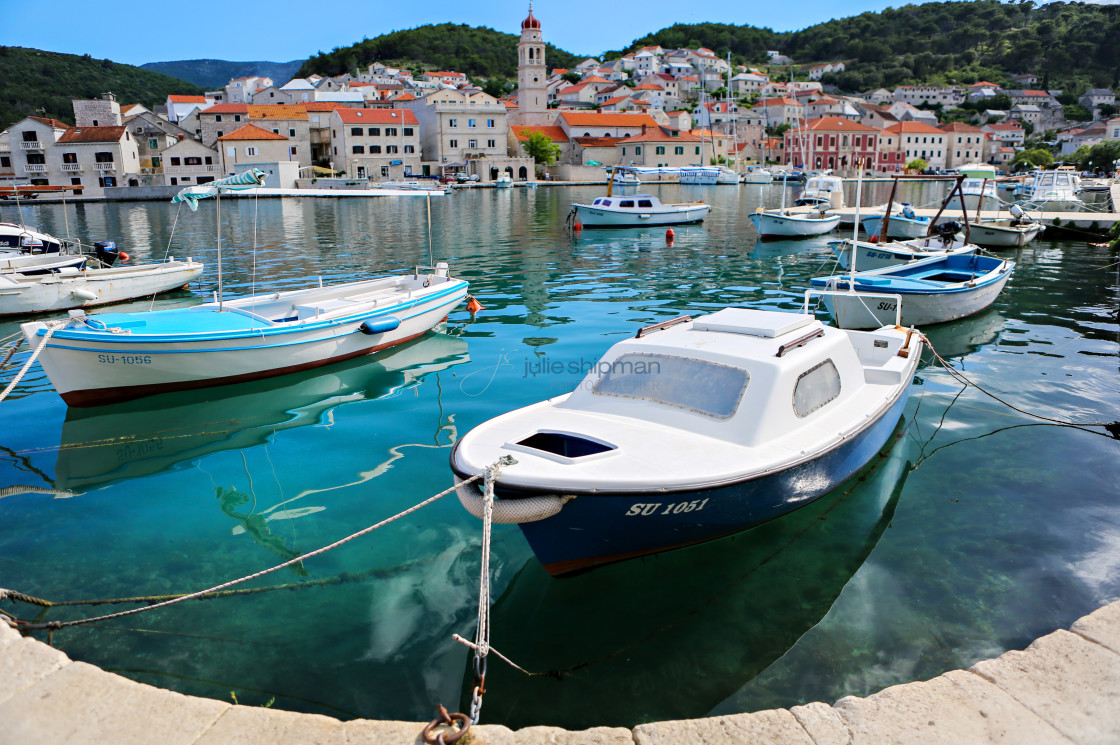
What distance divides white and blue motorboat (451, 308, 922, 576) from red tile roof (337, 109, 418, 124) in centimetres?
9171

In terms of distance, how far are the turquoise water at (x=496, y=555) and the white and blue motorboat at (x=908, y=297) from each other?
1553 mm

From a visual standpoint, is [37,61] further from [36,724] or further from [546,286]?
[36,724]

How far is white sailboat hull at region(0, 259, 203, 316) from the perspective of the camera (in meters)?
19.1

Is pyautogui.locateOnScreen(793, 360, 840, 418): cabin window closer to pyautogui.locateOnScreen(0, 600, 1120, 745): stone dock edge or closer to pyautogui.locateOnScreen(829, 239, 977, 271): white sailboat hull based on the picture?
pyautogui.locateOnScreen(0, 600, 1120, 745): stone dock edge

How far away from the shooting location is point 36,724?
13.7 feet

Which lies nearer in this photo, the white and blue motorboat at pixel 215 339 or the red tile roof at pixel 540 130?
the white and blue motorboat at pixel 215 339

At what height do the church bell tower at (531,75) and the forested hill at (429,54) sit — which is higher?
the forested hill at (429,54)

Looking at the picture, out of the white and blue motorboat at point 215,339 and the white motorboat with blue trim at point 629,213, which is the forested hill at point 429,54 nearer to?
the white motorboat with blue trim at point 629,213

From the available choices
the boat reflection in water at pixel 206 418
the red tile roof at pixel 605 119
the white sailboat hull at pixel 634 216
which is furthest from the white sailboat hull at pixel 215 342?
the red tile roof at pixel 605 119

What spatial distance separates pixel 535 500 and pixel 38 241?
29.1 metres

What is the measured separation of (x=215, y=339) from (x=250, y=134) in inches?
3247

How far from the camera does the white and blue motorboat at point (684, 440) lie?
6074 mm

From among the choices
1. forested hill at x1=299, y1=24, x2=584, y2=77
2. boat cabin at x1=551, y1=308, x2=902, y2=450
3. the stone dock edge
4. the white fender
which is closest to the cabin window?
boat cabin at x1=551, y1=308, x2=902, y2=450

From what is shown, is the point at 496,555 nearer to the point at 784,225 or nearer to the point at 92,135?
the point at 784,225
